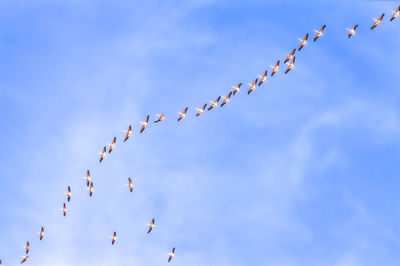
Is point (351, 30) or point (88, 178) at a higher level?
point (351, 30)

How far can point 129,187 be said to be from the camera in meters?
172

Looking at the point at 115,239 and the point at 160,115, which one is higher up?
the point at 160,115

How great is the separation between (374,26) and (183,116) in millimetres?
46216

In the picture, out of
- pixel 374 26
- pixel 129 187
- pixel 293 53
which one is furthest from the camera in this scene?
pixel 129 187

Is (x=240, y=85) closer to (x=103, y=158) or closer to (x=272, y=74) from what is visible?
(x=272, y=74)

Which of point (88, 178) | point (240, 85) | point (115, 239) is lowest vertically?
point (115, 239)

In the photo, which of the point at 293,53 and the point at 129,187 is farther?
the point at 129,187

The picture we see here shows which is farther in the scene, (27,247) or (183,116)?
(27,247)

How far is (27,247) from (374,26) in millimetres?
97005

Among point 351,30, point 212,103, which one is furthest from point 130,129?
point 351,30

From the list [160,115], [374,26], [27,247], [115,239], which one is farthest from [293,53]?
[27,247]

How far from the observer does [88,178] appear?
177125mm

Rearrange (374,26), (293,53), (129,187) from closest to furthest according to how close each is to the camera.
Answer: (374,26) < (293,53) < (129,187)

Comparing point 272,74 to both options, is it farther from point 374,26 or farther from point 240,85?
point 374,26
